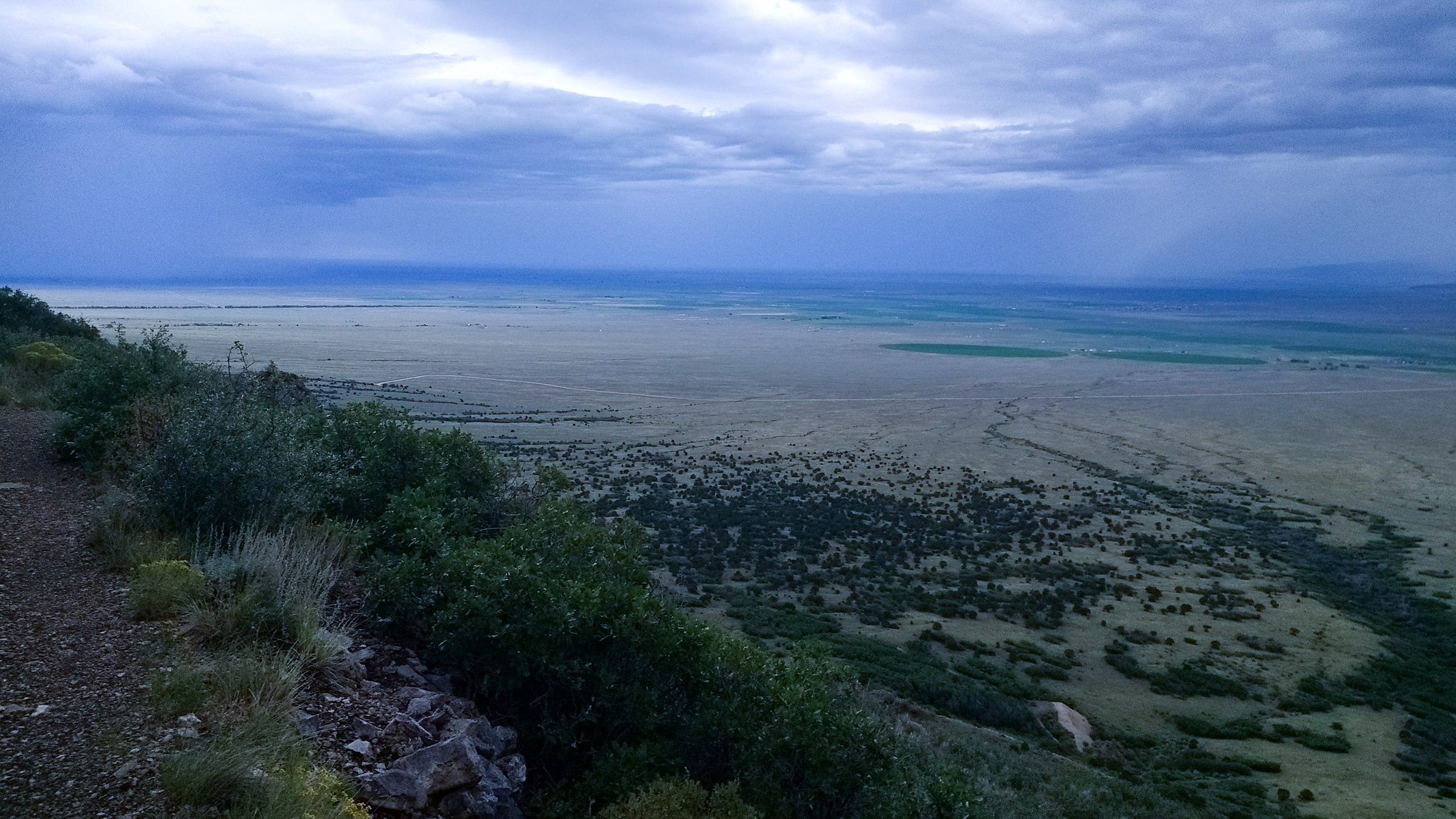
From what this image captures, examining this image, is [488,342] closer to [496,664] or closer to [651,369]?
[651,369]

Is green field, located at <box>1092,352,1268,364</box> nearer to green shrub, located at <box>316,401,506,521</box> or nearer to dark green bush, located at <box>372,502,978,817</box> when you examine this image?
green shrub, located at <box>316,401,506,521</box>

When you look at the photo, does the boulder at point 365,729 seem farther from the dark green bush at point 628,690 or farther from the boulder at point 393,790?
the dark green bush at point 628,690

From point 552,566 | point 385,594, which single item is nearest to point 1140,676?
point 552,566

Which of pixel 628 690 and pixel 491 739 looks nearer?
pixel 491 739

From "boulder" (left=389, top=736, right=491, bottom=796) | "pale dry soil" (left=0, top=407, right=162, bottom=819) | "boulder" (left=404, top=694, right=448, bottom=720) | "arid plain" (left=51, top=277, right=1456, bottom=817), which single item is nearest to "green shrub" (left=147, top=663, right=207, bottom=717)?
"pale dry soil" (left=0, top=407, right=162, bottom=819)

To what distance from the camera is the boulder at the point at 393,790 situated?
239 inches

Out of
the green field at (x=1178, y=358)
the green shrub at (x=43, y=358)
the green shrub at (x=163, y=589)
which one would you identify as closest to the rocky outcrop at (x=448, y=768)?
the green shrub at (x=163, y=589)

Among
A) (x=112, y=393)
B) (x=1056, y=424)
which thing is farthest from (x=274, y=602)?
(x=1056, y=424)

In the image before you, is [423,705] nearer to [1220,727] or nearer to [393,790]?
[393,790]

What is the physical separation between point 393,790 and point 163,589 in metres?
3.11

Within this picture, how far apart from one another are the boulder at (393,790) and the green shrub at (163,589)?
8.84 feet

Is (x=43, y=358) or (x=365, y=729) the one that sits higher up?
(x=43, y=358)

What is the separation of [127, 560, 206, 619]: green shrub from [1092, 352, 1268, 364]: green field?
96332 mm

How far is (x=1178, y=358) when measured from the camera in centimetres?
9656
